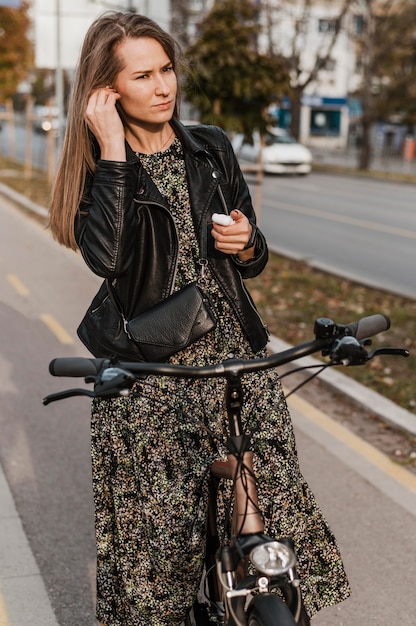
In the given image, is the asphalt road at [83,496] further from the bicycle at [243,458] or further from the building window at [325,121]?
the building window at [325,121]

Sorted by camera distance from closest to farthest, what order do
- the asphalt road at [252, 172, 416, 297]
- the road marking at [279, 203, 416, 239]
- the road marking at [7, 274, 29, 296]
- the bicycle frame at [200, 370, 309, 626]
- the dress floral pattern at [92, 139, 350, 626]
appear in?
the bicycle frame at [200, 370, 309, 626], the dress floral pattern at [92, 139, 350, 626], the road marking at [7, 274, 29, 296], the asphalt road at [252, 172, 416, 297], the road marking at [279, 203, 416, 239]

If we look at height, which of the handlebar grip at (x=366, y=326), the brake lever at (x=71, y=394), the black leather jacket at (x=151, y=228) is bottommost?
the brake lever at (x=71, y=394)

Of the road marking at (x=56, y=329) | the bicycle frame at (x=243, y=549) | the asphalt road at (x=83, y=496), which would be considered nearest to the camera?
the bicycle frame at (x=243, y=549)

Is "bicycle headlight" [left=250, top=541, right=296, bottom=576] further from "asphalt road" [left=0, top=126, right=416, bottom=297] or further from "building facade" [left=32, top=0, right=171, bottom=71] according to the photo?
"building facade" [left=32, top=0, right=171, bottom=71]

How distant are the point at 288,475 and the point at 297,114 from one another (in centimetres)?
3713

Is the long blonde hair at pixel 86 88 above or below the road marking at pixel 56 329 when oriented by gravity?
above

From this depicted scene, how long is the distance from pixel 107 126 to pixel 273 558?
1.14 metres

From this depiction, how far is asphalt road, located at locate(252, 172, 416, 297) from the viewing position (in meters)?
11.5

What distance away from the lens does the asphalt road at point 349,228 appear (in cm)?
1151

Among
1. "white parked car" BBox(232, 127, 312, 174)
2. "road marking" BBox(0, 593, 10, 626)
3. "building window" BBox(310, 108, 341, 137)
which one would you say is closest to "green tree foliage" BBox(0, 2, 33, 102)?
"white parked car" BBox(232, 127, 312, 174)

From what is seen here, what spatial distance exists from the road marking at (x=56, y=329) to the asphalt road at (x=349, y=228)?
356cm

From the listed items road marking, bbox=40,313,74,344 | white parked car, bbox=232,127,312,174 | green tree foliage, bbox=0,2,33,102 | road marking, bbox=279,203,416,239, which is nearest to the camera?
road marking, bbox=40,313,74,344

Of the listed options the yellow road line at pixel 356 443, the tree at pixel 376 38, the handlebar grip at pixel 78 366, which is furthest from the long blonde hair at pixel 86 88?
the tree at pixel 376 38

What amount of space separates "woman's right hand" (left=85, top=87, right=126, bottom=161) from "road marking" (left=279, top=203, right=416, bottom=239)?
12890mm
